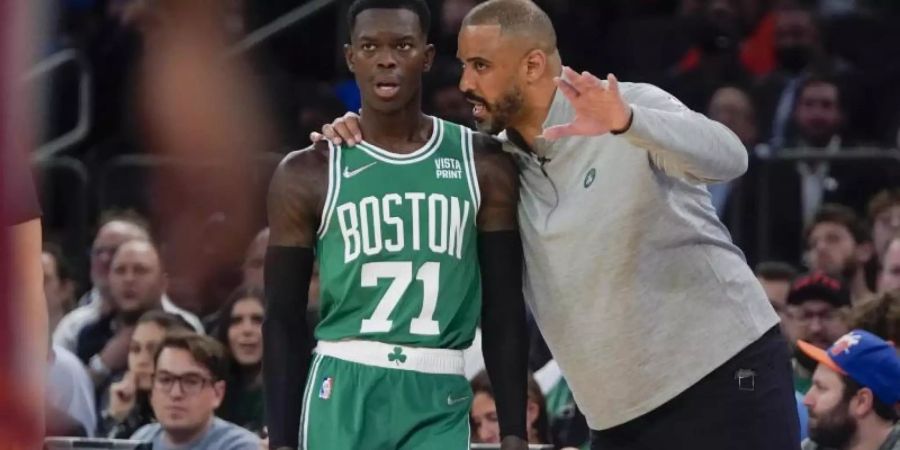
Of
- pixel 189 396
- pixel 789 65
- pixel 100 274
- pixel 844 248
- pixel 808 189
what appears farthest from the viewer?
pixel 789 65

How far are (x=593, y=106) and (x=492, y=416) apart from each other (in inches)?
123

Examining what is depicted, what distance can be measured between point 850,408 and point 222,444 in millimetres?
2151

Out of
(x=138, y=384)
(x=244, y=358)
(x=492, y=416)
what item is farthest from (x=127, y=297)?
(x=492, y=416)

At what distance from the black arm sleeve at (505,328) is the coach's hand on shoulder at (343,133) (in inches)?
13.8

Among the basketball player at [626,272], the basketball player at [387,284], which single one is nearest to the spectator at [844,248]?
the basketball player at [626,272]

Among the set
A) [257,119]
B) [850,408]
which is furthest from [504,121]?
[257,119]

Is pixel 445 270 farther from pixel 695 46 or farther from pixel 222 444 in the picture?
pixel 695 46

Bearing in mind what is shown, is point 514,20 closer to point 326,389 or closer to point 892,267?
point 326,389

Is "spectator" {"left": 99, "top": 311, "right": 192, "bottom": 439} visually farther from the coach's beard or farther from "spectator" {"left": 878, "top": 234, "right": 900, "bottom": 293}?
the coach's beard

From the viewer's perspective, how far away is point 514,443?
3.41 metres

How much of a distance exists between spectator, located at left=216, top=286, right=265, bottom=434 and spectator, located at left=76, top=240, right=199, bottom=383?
680 mm

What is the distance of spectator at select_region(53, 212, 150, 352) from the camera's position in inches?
307

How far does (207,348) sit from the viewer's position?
5.97 metres

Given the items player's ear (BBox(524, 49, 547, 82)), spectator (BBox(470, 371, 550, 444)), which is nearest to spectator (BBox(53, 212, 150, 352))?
spectator (BBox(470, 371, 550, 444))
